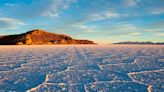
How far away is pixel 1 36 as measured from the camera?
104 m

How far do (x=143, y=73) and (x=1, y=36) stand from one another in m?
104

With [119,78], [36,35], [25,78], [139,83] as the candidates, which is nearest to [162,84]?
[139,83]

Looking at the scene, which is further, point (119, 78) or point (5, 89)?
point (119, 78)

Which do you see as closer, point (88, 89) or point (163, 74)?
point (88, 89)

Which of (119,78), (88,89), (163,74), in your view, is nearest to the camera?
(88,89)

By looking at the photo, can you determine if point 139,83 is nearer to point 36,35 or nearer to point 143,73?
point 143,73

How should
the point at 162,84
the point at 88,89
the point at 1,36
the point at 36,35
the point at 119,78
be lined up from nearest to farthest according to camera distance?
the point at 88,89 < the point at 162,84 < the point at 119,78 < the point at 36,35 < the point at 1,36

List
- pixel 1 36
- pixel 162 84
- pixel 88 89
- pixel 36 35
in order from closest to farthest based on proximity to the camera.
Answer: pixel 88 89 < pixel 162 84 < pixel 36 35 < pixel 1 36

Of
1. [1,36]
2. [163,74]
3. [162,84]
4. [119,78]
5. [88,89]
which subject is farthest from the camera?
[1,36]

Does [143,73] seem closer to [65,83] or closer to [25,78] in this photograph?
[65,83]

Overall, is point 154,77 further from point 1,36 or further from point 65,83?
point 1,36

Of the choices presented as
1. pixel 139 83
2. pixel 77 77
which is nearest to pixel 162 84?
pixel 139 83

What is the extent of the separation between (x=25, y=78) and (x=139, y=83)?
2.02 metres

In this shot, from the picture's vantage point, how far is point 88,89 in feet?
12.7
